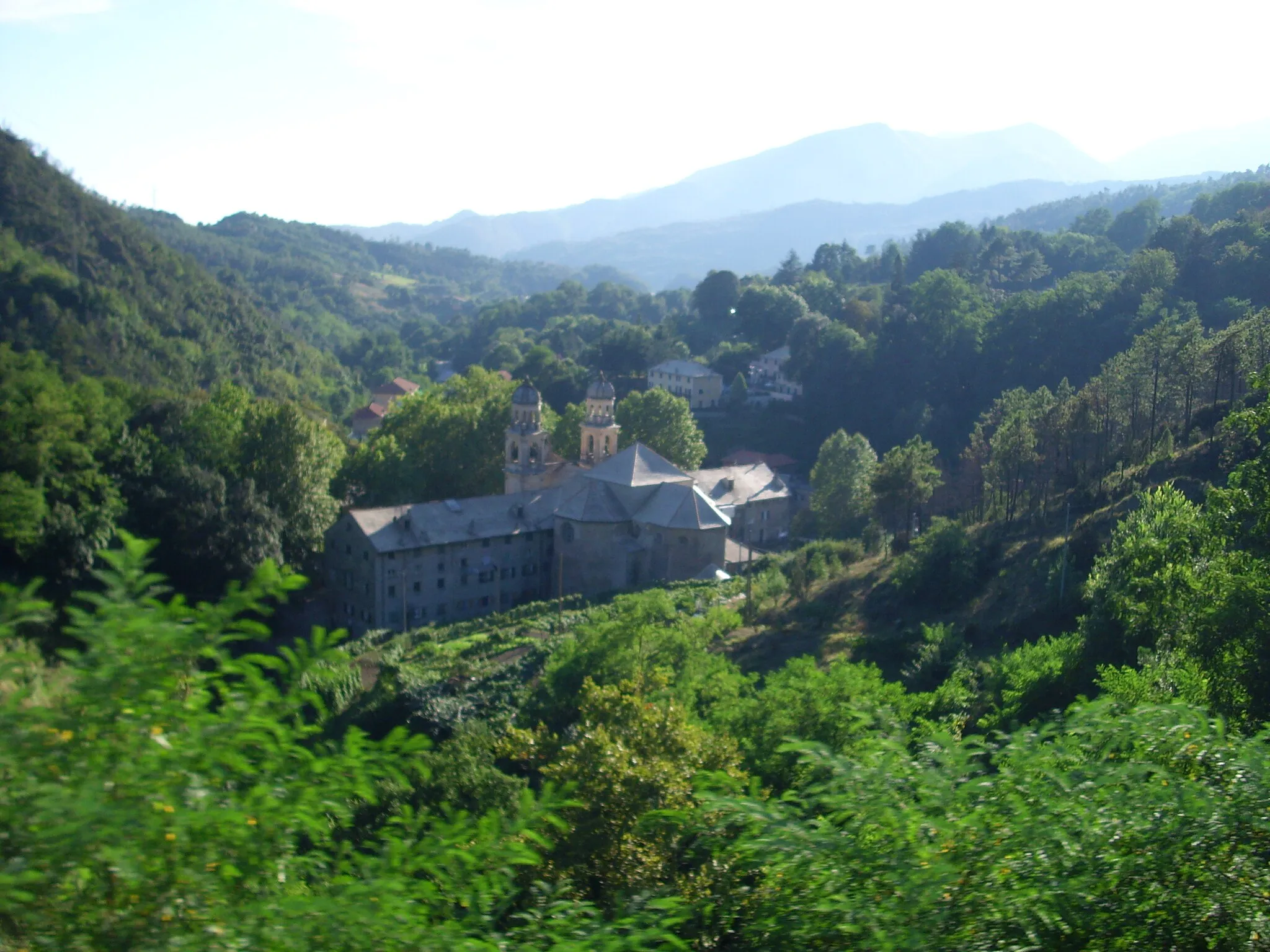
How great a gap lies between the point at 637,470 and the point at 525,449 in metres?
5.34

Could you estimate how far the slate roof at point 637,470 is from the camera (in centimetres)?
4291

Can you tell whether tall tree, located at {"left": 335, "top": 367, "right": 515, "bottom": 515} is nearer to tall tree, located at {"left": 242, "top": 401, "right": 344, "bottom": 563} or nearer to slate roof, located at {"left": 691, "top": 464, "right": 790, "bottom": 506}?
tall tree, located at {"left": 242, "top": 401, "right": 344, "bottom": 563}

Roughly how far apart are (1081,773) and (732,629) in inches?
965

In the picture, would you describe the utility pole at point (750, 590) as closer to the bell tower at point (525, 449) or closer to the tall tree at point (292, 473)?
the bell tower at point (525, 449)

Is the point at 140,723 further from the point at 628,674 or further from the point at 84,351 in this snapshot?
the point at 84,351

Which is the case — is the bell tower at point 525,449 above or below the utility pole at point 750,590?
above

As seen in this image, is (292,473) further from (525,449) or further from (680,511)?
(680,511)

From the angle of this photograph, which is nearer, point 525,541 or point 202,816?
point 202,816

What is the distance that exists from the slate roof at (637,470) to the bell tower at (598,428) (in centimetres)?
265

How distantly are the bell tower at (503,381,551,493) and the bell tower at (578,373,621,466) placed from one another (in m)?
2.49

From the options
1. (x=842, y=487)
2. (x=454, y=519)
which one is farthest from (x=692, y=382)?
(x=454, y=519)

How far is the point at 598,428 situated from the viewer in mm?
47219

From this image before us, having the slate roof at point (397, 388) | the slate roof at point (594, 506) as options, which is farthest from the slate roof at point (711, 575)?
the slate roof at point (397, 388)

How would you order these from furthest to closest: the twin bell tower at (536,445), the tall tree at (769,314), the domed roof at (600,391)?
the tall tree at (769,314) → the domed roof at (600,391) → the twin bell tower at (536,445)
